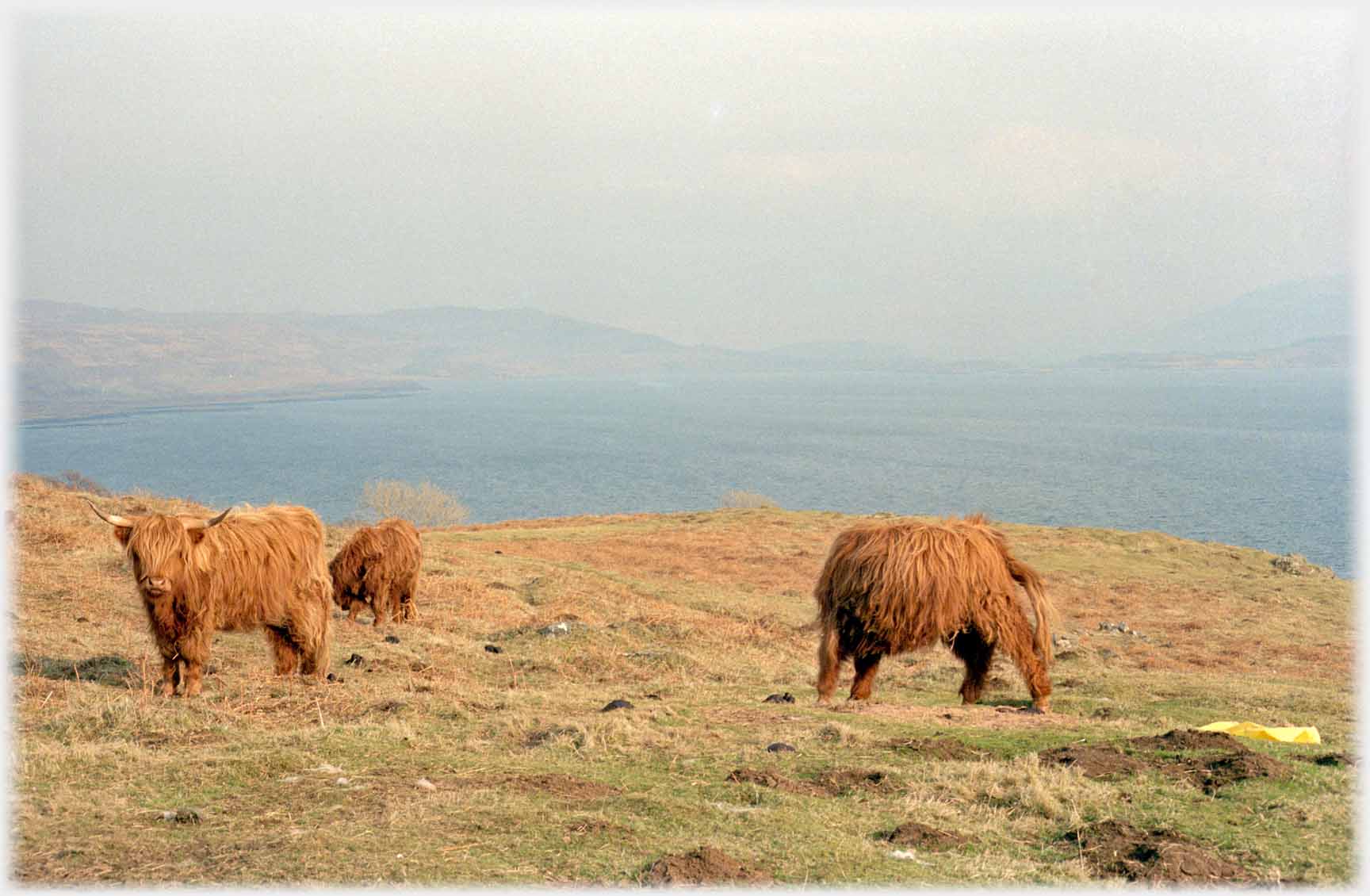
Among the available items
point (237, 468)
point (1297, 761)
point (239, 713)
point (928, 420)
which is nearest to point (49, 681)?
point (239, 713)

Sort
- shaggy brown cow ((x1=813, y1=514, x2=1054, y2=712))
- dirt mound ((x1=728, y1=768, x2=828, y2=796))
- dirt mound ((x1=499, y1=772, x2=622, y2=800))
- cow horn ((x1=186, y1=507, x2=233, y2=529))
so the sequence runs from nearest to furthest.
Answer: dirt mound ((x1=499, y1=772, x2=622, y2=800)), dirt mound ((x1=728, y1=768, x2=828, y2=796)), cow horn ((x1=186, y1=507, x2=233, y2=529)), shaggy brown cow ((x1=813, y1=514, x2=1054, y2=712))

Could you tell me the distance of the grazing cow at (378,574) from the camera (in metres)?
18.5

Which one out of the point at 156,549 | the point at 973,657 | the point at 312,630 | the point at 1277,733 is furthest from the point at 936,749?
the point at 156,549

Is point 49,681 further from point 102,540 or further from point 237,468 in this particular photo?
point 237,468

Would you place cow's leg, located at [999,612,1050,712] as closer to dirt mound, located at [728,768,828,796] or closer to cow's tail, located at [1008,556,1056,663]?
cow's tail, located at [1008,556,1056,663]

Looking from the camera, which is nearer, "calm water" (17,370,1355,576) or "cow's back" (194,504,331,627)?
"cow's back" (194,504,331,627)

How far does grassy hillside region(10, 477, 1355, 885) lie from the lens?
20.8ft

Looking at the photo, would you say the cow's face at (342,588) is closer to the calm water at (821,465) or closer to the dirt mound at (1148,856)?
the dirt mound at (1148,856)

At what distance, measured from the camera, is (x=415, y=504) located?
7019 centimetres

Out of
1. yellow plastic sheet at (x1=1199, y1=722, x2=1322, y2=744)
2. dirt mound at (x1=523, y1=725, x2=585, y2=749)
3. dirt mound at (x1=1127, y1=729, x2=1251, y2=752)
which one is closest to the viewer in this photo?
dirt mound at (x1=1127, y1=729, x2=1251, y2=752)

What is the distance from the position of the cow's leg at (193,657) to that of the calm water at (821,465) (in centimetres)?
5800

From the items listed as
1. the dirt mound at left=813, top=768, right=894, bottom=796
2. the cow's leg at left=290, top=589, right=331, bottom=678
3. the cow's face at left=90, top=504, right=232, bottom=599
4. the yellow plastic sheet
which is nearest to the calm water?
the yellow plastic sheet

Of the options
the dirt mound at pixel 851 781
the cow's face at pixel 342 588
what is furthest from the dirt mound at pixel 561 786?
the cow's face at pixel 342 588

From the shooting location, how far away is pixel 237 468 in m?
128
